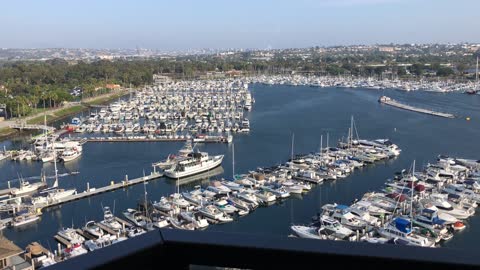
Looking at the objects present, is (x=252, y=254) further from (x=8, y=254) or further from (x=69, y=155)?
(x=69, y=155)

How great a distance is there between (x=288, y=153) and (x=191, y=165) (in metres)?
2.08

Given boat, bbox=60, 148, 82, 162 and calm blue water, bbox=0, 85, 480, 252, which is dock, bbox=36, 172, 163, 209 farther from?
boat, bbox=60, 148, 82, 162

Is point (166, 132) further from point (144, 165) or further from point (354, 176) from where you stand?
point (354, 176)

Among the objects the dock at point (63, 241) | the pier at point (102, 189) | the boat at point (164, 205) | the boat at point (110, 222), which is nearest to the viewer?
the dock at point (63, 241)

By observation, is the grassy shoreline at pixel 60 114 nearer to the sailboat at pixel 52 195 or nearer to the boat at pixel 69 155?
the boat at pixel 69 155

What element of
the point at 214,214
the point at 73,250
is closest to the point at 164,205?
the point at 214,214

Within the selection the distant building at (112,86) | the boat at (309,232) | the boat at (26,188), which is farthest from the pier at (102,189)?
the distant building at (112,86)

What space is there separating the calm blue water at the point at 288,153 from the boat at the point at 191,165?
0.64 ft

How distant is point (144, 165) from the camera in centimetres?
792

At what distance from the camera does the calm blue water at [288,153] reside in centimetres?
540

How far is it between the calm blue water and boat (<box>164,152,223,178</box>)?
194mm

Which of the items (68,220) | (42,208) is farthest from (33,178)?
(68,220)

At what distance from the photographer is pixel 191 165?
7.29 metres

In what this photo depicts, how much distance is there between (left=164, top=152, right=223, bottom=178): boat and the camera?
7105 mm
